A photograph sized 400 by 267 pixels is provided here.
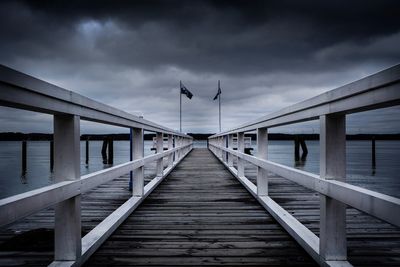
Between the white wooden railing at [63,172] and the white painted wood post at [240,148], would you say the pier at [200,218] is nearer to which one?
the white wooden railing at [63,172]

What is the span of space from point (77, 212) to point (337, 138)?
1820mm

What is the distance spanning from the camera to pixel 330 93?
1.80m

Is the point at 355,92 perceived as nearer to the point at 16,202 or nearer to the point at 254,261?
the point at 254,261

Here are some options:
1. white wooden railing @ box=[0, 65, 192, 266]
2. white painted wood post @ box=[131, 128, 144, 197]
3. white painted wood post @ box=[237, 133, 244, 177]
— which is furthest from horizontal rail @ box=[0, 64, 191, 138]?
white painted wood post @ box=[237, 133, 244, 177]

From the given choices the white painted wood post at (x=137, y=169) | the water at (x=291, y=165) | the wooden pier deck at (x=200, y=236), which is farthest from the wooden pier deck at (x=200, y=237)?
the water at (x=291, y=165)

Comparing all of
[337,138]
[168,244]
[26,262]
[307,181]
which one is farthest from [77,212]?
[337,138]

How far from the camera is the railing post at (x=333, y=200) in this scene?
1.83 meters

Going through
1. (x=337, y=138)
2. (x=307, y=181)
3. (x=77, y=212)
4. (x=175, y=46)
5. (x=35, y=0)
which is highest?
(x=175, y=46)

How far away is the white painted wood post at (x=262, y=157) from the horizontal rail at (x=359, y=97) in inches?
63.9

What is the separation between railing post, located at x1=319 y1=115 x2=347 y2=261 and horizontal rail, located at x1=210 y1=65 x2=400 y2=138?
0.12 metres

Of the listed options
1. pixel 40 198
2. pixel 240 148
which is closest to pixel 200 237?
pixel 40 198

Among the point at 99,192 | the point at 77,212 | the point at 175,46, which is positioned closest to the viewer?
the point at 77,212

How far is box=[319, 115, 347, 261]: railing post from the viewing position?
5.99 ft

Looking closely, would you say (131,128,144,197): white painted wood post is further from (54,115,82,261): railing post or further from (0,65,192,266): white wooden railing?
(54,115,82,261): railing post
